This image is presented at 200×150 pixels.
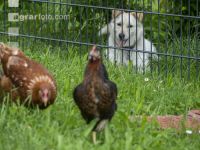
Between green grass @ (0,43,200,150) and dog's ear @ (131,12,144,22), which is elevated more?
dog's ear @ (131,12,144,22)

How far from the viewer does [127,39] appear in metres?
10.3

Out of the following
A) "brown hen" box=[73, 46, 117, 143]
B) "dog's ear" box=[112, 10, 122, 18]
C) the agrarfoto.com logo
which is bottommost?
"brown hen" box=[73, 46, 117, 143]

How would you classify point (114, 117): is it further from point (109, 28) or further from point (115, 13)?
point (109, 28)

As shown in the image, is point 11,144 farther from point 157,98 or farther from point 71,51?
point 71,51

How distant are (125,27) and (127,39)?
0.65ft

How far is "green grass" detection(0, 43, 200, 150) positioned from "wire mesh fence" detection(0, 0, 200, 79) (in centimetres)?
57

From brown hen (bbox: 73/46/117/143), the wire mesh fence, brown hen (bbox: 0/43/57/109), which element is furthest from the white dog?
brown hen (bbox: 73/46/117/143)

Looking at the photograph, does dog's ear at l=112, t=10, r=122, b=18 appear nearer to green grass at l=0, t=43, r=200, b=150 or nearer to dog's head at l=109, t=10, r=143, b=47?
dog's head at l=109, t=10, r=143, b=47

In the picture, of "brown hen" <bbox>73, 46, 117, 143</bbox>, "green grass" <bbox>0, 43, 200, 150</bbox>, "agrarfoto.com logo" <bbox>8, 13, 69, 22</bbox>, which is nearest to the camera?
"green grass" <bbox>0, 43, 200, 150</bbox>

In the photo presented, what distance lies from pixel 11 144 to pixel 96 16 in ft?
15.4

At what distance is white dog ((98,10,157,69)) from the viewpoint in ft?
31.0

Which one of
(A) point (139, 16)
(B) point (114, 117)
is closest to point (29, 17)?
(A) point (139, 16)

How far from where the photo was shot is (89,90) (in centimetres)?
591

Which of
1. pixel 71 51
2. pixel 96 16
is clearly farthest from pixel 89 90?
pixel 96 16
